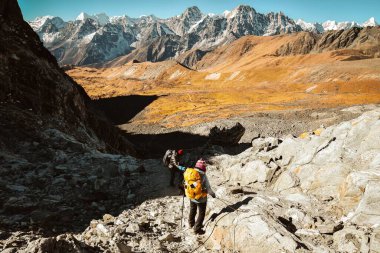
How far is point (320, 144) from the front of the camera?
14.3m

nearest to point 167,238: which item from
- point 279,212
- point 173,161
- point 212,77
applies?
point 279,212

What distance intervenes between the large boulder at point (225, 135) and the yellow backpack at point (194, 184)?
74.4 ft

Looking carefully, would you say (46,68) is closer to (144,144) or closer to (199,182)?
(144,144)

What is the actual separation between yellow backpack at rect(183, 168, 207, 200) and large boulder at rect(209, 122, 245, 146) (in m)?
22.7

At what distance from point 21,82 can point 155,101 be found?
167 feet

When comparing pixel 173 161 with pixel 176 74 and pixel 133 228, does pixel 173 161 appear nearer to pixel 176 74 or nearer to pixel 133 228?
pixel 133 228

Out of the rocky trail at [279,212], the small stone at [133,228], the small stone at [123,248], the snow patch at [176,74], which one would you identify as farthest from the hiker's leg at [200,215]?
the snow patch at [176,74]

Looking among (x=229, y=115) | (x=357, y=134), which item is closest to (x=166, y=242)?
(x=357, y=134)

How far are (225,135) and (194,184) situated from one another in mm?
23767

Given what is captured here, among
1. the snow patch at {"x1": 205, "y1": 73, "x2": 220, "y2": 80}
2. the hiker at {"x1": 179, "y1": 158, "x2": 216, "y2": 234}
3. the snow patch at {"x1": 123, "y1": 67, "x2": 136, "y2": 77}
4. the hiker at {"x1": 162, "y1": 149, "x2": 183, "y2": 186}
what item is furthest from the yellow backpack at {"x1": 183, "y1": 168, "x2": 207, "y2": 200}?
the snow patch at {"x1": 123, "y1": 67, "x2": 136, "y2": 77}

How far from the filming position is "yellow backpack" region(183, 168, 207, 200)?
9.62 metres

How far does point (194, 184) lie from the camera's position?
9.69 meters

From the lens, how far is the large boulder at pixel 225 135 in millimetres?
32875

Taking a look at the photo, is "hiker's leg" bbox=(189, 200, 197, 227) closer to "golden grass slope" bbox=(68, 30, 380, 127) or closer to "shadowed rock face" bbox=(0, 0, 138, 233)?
"shadowed rock face" bbox=(0, 0, 138, 233)
